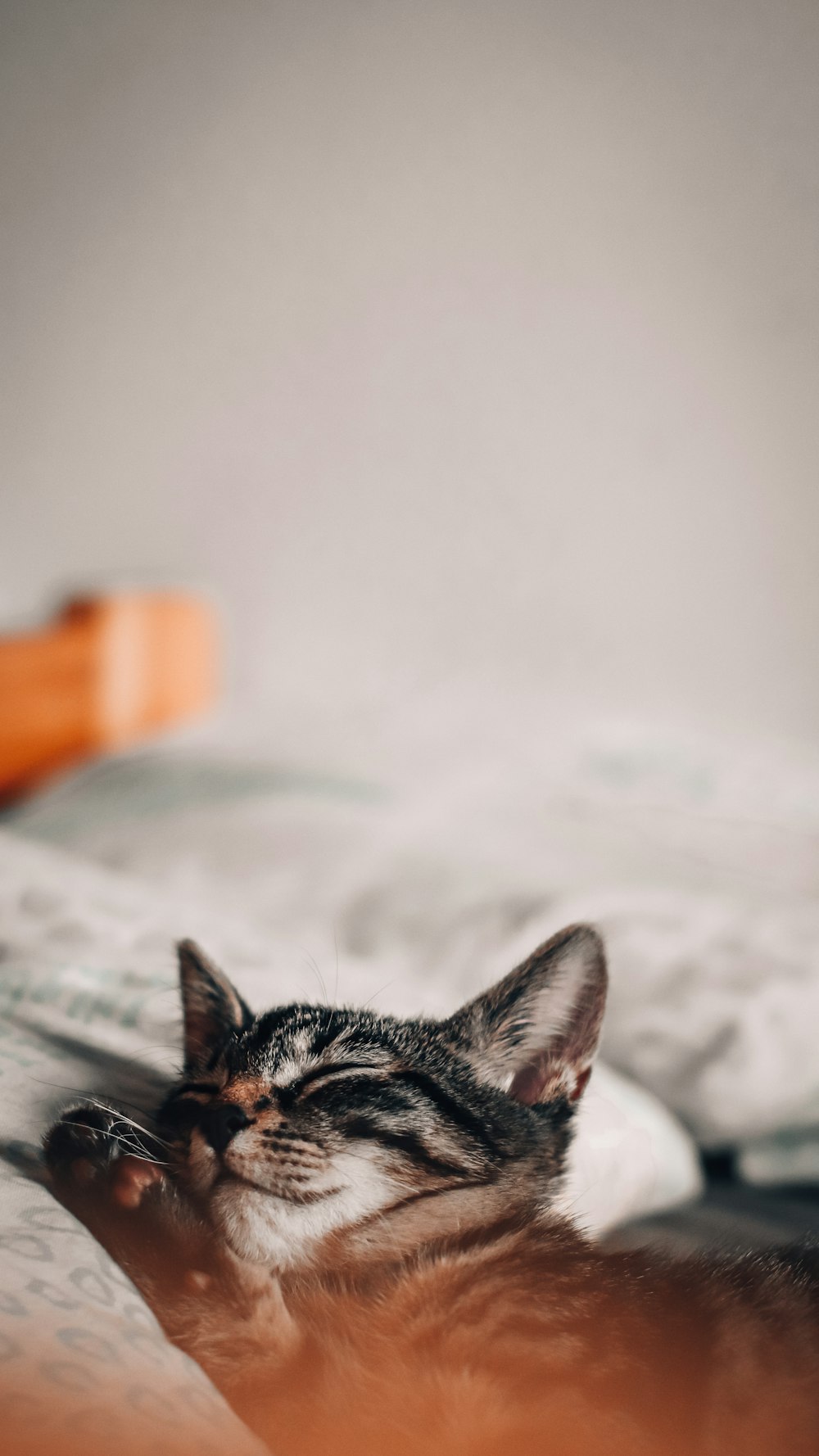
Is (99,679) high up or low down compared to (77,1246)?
up

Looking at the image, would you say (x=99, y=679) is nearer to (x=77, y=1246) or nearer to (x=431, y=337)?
(x=431, y=337)

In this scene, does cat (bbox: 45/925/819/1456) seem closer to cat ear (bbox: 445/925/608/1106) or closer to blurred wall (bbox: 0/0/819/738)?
cat ear (bbox: 445/925/608/1106)

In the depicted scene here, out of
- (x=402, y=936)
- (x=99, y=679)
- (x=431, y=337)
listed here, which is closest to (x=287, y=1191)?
(x=402, y=936)

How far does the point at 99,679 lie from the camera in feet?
3.67

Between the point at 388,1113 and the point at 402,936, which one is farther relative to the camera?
the point at 402,936

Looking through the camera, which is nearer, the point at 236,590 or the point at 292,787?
the point at 292,787

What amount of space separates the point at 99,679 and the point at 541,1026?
0.97 meters

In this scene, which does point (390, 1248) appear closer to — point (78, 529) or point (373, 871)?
point (373, 871)

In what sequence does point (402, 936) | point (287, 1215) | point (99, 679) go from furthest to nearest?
point (99, 679)
point (402, 936)
point (287, 1215)

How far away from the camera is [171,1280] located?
0.27 meters

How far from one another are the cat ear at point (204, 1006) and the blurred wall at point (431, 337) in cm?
64

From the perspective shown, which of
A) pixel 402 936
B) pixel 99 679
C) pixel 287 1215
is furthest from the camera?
pixel 99 679

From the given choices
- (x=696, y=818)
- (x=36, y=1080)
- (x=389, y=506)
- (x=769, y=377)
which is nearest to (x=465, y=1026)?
(x=36, y=1080)

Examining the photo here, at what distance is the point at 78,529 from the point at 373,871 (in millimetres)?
660
